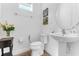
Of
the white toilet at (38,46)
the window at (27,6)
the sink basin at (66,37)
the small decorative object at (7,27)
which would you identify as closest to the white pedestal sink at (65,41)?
the sink basin at (66,37)

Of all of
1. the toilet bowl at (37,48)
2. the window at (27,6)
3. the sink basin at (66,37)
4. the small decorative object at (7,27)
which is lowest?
the toilet bowl at (37,48)

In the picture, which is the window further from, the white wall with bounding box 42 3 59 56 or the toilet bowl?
the toilet bowl

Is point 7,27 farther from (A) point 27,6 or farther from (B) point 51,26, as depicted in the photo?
(B) point 51,26

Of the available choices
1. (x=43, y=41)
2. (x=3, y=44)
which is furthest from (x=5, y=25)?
(x=43, y=41)

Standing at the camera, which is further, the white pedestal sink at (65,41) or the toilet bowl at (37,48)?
the toilet bowl at (37,48)

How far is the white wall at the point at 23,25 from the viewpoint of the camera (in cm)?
175

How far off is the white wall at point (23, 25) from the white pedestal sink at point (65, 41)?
0.31m

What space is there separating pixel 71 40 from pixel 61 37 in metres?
0.16

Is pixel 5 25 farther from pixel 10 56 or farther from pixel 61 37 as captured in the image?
pixel 61 37

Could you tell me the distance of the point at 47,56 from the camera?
1832 mm

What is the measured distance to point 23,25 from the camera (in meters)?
1.79

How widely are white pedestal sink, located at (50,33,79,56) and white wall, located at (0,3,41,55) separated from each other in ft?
1.01

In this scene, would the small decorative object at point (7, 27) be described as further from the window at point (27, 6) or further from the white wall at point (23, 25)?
the window at point (27, 6)

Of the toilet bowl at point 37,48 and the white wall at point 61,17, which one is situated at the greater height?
the white wall at point 61,17
